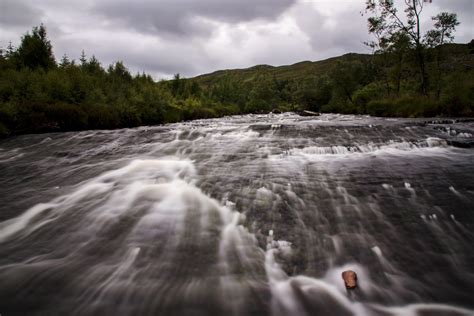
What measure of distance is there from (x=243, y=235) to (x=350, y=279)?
5.08ft

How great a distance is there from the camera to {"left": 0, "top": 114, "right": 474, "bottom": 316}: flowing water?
2.84m

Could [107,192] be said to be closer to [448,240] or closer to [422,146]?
[448,240]

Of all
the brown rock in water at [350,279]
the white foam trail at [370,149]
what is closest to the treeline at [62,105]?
the white foam trail at [370,149]

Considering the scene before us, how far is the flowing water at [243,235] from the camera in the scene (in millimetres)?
2844

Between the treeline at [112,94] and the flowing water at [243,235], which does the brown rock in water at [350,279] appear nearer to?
the flowing water at [243,235]

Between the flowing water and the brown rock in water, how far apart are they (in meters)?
0.08

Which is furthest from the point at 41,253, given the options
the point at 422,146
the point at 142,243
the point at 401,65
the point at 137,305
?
the point at 401,65

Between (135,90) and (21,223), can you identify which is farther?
(135,90)

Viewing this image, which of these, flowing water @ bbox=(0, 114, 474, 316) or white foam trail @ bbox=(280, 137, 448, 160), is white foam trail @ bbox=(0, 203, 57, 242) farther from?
white foam trail @ bbox=(280, 137, 448, 160)

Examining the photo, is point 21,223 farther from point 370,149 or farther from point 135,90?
point 135,90

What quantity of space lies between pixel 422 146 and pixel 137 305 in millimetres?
9127

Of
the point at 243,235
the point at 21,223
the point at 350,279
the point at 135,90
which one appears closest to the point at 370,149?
the point at 243,235

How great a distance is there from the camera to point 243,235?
402 cm

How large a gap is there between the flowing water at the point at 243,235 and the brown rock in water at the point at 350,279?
0.08 m
